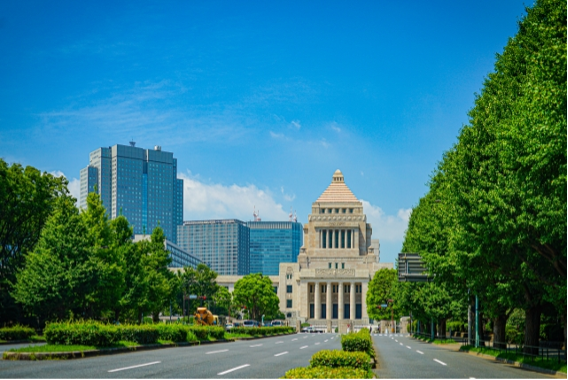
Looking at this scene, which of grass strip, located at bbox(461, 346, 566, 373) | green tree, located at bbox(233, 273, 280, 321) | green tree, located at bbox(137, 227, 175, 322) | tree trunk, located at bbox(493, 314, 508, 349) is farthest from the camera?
green tree, located at bbox(233, 273, 280, 321)

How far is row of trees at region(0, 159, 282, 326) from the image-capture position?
134 ft

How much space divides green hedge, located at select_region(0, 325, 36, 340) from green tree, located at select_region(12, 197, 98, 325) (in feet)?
5.33

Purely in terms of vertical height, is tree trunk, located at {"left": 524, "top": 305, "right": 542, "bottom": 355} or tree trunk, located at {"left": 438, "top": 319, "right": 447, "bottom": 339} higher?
tree trunk, located at {"left": 524, "top": 305, "right": 542, "bottom": 355}

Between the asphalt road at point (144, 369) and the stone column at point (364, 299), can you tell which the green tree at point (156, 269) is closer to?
the asphalt road at point (144, 369)

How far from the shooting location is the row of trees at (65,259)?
40.9m

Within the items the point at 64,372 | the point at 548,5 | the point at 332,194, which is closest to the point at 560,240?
the point at 548,5

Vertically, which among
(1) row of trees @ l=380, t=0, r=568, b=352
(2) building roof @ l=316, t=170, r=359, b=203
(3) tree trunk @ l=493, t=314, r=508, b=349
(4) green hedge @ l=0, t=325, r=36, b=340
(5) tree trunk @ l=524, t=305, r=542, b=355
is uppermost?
(2) building roof @ l=316, t=170, r=359, b=203

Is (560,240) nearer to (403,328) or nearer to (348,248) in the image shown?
(403,328)

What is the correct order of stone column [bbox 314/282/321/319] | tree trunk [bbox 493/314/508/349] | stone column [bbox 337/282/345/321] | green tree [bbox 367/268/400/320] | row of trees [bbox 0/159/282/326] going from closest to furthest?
tree trunk [bbox 493/314/508/349], row of trees [bbox 0/159/282/326], green tree [bbox 367/268/400/320], stone column [bbox 337/282/345/321], stone column [bbox 314/282/321/319]

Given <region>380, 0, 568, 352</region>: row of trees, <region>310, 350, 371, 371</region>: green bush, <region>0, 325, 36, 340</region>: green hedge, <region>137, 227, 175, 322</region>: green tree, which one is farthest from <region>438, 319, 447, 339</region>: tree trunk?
<region>310, 350, 371, 371</region>: green bush

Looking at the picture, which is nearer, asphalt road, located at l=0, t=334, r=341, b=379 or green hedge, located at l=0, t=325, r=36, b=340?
asphalt road, located at l=0, t=334, r=341, b=379

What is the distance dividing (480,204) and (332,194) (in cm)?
13939

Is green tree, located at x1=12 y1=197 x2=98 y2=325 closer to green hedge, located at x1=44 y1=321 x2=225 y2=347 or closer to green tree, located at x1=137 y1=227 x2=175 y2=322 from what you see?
green hedge, located at x1=44 y1=321 x2=225 y2=347

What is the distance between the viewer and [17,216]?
52.0 metres
